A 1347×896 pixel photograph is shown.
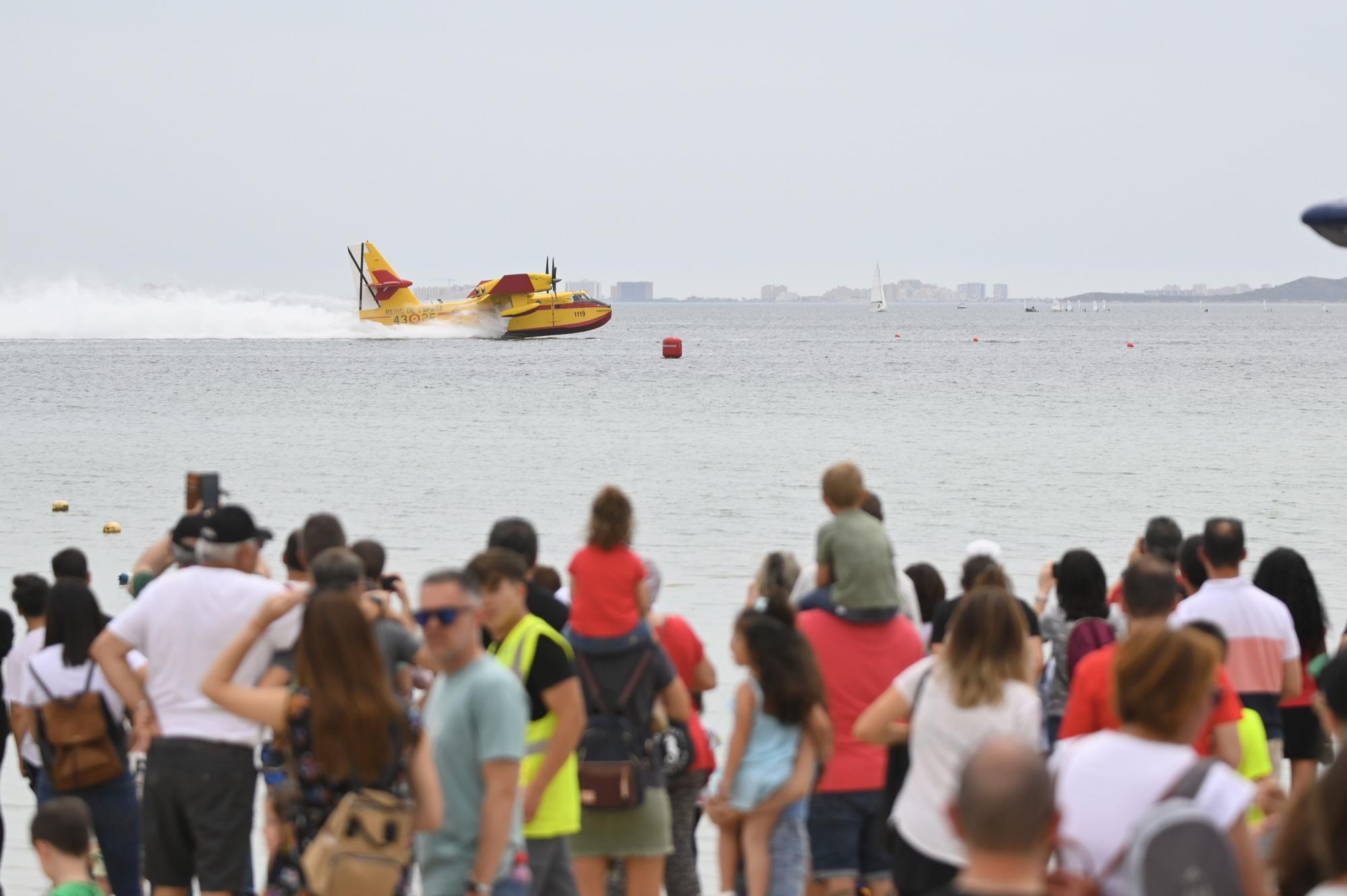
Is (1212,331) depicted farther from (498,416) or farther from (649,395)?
(498,416)

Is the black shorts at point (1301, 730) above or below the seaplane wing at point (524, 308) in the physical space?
below

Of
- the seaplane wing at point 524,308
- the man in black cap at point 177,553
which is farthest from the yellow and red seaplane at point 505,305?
the man in black cap at point 177,553

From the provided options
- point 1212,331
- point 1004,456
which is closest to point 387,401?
point 1004,456

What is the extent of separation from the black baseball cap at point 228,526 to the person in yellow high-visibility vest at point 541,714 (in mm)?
778

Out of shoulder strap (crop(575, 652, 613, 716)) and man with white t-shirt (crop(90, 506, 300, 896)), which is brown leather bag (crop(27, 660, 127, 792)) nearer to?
man with white t-shirt (crop(90, 506, 300, 896))

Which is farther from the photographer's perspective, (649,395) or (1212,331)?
(1212,331)

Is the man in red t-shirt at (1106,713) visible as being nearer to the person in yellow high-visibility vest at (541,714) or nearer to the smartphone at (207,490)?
the person in yellow high-visibility vest at (541,714)

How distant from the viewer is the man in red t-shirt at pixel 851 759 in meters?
5.18

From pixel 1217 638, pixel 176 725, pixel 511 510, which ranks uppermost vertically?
pixel 1217 638

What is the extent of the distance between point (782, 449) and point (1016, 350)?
67743 millimetres

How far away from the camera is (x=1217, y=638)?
4.16 metres

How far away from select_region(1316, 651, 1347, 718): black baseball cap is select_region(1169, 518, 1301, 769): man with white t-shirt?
2312 millimetres

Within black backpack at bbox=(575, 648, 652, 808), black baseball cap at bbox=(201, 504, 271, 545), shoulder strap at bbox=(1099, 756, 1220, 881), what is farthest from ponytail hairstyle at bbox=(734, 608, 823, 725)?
shoulder strap at bbox=(1099, 756, 1220, 881)

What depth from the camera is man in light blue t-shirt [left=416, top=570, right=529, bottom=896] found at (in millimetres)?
3797
